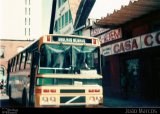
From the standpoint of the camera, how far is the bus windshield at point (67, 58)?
9727mm

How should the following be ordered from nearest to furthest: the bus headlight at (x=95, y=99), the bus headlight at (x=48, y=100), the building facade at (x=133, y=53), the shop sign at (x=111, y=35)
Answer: the bus headlight at (x=48, y=100) → the bus headlight at (x=95, y=99) → the building facade at (x=133, y=53) → the shop sign at (x=111, y=35)

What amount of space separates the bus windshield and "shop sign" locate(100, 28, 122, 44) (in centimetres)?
1119

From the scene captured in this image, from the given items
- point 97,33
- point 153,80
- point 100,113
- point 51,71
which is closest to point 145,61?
point 153,80

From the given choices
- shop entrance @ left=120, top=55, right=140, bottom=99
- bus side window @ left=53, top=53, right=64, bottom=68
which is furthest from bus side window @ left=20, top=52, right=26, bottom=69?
shop entrance @ left=120, top=55, right=140, bottom=99

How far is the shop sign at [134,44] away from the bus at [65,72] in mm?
7109

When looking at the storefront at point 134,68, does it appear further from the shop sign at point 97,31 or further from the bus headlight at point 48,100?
the bus headlight at point 48,100

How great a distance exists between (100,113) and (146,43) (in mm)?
11828

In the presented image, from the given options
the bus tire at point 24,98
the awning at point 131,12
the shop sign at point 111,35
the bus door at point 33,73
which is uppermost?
the awning at point 131,12

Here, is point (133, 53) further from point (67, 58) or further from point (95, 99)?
point (67, 58)

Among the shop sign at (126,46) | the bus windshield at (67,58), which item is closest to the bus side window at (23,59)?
the bus windshield at (67,58)

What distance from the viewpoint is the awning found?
16297mm

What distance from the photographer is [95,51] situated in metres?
10.7

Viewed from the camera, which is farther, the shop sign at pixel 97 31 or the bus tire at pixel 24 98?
the shop sign at pixel 97 31

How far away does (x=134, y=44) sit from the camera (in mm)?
18734
